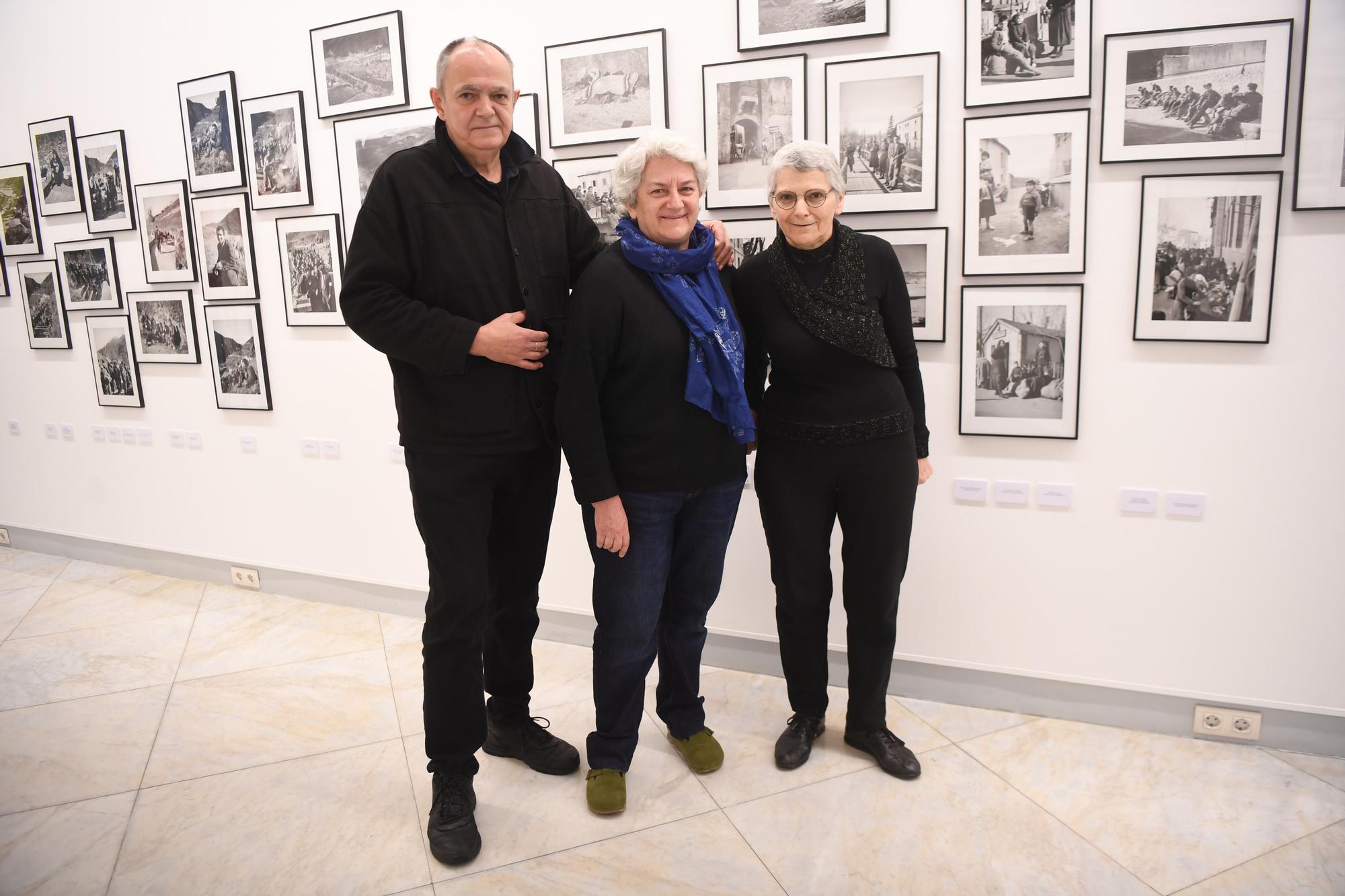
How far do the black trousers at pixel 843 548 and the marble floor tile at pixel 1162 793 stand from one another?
50cm

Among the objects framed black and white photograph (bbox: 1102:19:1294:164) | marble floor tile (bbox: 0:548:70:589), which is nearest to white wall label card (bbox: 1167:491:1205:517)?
framed black and white photograph (bbox: 1102:19:1294:164)

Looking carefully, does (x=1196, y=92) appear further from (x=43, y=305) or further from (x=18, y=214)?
(x=18, y=214)

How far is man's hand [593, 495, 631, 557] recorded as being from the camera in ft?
6.87

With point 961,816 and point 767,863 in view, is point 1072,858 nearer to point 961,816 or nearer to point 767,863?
point 961,816

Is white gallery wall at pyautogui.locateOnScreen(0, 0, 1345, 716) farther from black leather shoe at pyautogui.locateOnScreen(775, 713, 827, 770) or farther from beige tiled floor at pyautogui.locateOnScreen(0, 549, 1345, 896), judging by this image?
black leather shoe at pyautogui.locateOnScreen(775, 713, 827, 770)

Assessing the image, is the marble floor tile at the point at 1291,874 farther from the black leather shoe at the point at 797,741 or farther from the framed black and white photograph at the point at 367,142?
the framed black and white photograph at the point at 367,142

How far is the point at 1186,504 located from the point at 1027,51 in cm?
143

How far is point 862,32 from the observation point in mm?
2617

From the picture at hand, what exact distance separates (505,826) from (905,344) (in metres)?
1.74

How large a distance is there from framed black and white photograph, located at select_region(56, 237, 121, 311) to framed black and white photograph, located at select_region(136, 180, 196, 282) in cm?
26

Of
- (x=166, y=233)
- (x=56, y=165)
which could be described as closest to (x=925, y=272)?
(x=166, y=233)

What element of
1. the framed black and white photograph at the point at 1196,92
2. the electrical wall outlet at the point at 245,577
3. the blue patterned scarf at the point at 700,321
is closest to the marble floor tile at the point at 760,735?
the blue patterned scarf at the point at 700,321

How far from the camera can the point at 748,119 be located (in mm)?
2795

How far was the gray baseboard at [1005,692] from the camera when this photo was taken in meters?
2.51
